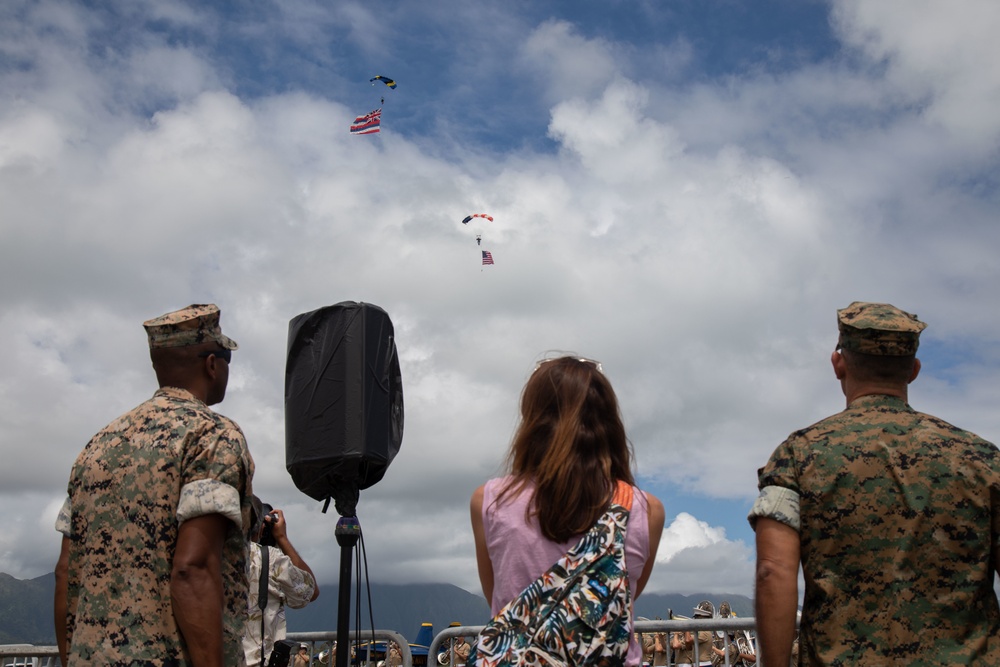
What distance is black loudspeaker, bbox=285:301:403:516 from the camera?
479 centimetres

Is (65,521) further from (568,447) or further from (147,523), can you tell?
(568,447)

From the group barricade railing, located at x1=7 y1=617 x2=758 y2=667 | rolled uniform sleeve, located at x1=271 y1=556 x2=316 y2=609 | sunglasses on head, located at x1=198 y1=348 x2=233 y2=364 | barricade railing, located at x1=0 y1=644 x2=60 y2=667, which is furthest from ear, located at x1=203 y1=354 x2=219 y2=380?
barricade railing, located at x1=0 y1=644 x2=60 y2=667

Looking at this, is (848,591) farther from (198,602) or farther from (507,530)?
(198,602)

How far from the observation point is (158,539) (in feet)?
9.27

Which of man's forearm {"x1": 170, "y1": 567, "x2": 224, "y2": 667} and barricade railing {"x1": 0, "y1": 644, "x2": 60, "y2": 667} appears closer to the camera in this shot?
man's forearm {"x1": 170, "y1": 567, "x2": 224, "y2": 667}

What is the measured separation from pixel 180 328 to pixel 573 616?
1.84m

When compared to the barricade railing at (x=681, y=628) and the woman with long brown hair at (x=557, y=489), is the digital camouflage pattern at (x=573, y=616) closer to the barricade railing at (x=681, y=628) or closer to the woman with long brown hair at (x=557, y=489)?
the woman with long brown hair at (x=557, y=489)

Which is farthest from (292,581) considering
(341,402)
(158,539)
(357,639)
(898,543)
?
(898,543)

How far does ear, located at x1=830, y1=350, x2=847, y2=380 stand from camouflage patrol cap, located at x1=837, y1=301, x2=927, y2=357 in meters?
0.06

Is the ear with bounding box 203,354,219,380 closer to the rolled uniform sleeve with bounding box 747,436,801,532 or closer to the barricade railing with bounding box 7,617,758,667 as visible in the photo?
the rolled uniform sleeve with bounding box 747,436,801,532

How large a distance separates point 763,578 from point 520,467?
2.87ft

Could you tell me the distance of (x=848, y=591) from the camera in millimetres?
2639

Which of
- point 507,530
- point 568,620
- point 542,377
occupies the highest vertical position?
point 542,377

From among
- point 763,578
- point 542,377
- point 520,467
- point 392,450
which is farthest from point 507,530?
point 392,450
